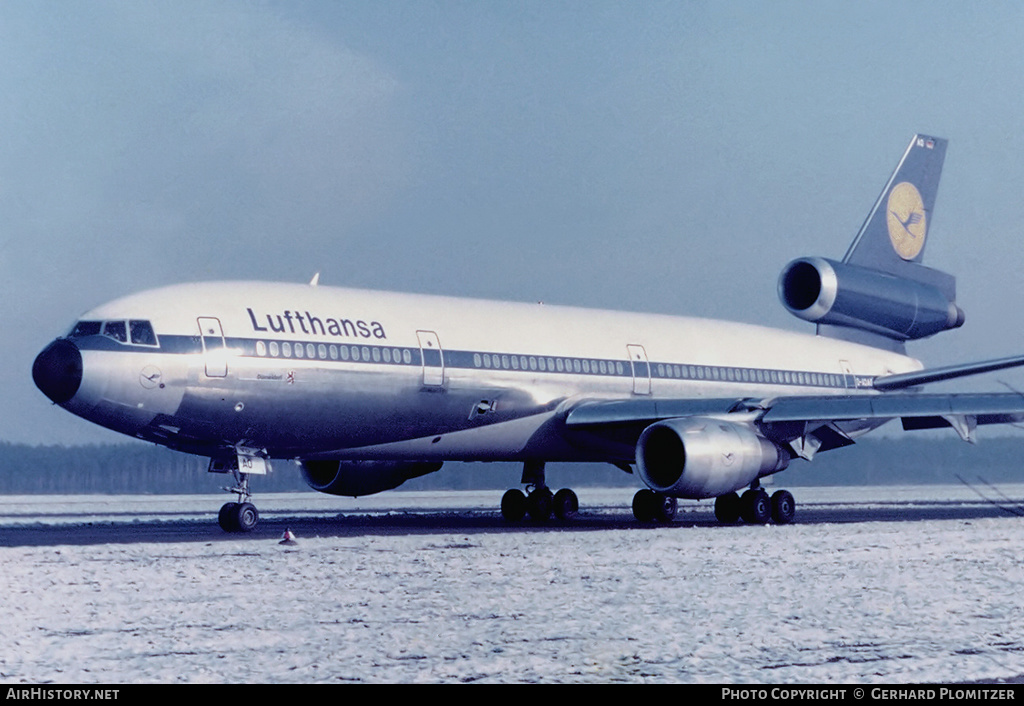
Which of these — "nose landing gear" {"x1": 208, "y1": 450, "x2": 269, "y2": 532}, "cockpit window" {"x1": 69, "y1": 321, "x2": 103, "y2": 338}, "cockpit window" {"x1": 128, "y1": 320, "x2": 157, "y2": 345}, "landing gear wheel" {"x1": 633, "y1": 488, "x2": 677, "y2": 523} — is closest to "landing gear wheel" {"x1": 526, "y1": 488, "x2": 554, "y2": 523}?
"landing gear wheel" {"x1": 633, "y1": 488, "x2": 677, "y2": 523}

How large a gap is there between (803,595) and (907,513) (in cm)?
1680

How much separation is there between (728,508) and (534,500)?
3.65 metres

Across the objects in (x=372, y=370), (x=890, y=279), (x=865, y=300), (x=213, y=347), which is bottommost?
(x=372, y=370)

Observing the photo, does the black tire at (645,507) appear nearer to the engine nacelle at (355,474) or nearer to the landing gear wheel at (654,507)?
the landing gear wheel at (654,507)

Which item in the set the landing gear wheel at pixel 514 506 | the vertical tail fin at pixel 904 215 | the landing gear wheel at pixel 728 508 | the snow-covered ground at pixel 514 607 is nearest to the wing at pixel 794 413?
the landing gear wheel at pixel 728 508

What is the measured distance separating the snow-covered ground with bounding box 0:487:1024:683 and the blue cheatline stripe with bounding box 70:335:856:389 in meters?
2.59

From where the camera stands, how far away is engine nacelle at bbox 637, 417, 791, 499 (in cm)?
1991

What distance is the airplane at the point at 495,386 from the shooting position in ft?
58.9

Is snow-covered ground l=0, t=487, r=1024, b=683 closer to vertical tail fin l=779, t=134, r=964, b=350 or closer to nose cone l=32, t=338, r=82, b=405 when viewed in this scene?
nose cone l=32, t=338, r=82, b=405

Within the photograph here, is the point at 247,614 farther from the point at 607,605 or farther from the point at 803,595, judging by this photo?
the point at 803,595

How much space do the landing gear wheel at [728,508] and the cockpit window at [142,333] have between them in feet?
32.9

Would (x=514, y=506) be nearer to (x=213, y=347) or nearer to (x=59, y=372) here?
(x=213, y=347)

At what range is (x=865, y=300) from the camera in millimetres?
28219

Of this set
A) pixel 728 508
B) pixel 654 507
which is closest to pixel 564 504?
pixel 654 507
